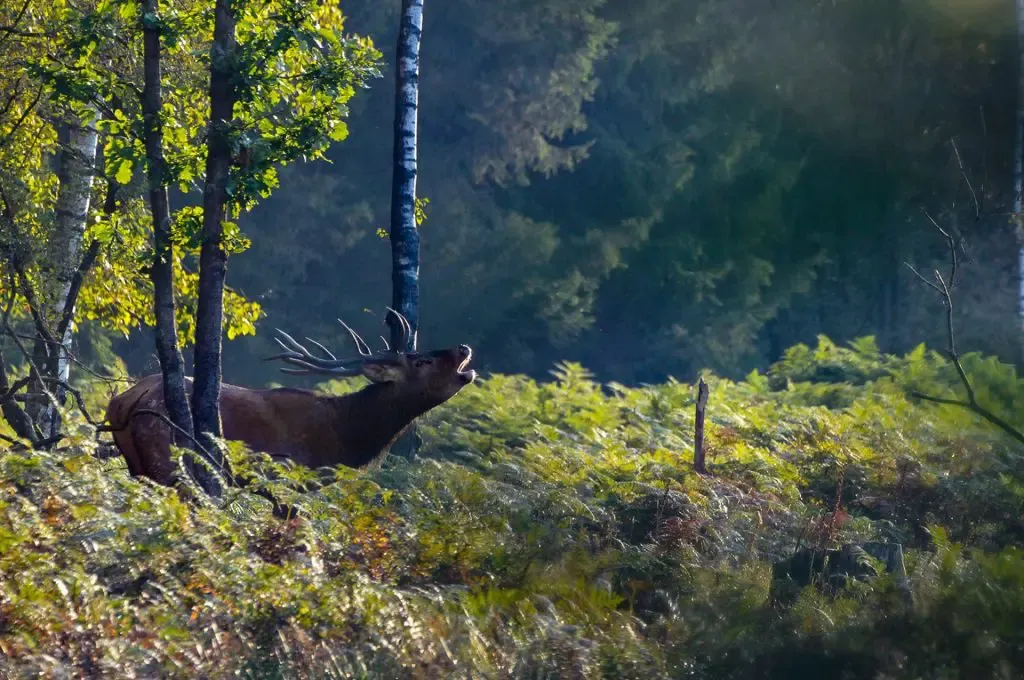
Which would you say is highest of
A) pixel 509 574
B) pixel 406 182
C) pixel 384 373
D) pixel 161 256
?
pixel 406 182

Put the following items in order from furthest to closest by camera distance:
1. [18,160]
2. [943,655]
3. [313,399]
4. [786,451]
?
[786,451] → [18,160] → [313,399] → [943,655]

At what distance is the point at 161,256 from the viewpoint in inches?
357

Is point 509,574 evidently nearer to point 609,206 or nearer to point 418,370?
point 418,370

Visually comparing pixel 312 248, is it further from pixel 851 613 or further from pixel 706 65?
pixel 851 613

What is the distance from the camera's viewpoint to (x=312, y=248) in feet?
112

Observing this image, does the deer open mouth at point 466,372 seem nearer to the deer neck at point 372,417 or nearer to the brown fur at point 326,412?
the brown fur at point 326,412

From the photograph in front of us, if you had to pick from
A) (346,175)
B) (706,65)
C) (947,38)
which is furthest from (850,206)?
(346,175)

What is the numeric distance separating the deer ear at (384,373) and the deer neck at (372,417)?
0.06 meters

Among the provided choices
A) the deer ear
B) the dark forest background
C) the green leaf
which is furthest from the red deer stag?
the dark forest background

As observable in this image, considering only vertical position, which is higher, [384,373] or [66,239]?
[66,239]

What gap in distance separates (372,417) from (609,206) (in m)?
25.1

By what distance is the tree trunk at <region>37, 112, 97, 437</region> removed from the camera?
1151 cm

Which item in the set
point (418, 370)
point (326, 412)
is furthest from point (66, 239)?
point (418, 370)

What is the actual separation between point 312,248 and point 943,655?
2898cm
